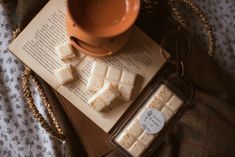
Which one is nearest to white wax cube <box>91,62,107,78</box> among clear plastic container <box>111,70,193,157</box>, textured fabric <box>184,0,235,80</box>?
clear plastic container <box>111,70,193,157</box>

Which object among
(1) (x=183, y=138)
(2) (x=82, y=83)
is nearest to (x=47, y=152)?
(2) (x=82, y=83)

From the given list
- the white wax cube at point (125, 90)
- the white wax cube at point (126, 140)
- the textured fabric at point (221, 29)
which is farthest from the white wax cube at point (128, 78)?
the textured fabric at point (221, 29)

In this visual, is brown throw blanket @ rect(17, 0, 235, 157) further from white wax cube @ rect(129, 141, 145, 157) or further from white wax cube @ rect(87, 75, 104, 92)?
white wax cube @ rect(87, 75, 104, 92)

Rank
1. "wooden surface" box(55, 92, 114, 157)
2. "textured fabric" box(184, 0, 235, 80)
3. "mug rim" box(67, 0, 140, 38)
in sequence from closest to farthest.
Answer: "mug rim" box(67, 0, 140, 38) → "wooden surface" box(55, 92, 114, 157) → "textured fabric" box(184, 0, 235, 80)

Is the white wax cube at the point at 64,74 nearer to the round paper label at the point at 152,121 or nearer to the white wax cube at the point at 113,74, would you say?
the white wax cube at the point at 113,74

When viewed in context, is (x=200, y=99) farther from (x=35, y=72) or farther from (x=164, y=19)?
(x=35, y=72)

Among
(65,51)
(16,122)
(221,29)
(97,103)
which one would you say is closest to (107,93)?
(97,103)

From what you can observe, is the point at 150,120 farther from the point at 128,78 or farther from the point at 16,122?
the point at 16,122
